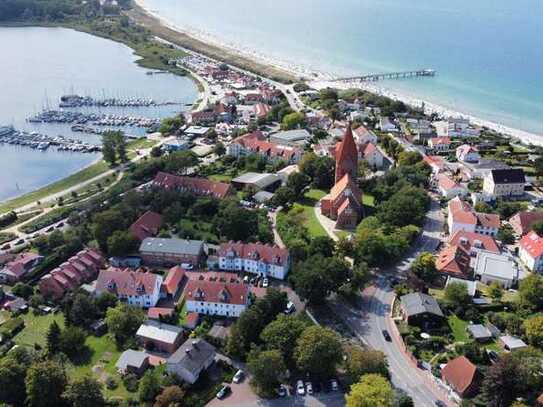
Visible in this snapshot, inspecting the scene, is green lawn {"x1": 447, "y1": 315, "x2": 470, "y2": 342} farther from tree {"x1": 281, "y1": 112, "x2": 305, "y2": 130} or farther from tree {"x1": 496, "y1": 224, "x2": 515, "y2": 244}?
tree {"x1": 281, "y1": 112, "x2": 305, "y2": 130}

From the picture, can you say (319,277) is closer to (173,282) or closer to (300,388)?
(300,388)

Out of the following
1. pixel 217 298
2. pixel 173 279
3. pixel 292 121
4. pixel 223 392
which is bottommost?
pixel 223 392

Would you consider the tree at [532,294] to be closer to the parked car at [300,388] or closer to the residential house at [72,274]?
the parked car at [300,388]

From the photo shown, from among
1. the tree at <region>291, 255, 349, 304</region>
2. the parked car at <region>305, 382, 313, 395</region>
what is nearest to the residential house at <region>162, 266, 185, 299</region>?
the tree at <region>291, 255, 349, 304</region>

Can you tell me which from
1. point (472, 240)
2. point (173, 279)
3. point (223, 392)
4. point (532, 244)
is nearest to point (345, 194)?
Result: point (472, 240)

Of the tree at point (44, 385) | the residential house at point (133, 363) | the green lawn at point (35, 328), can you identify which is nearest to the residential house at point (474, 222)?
the residential house at point (133, 363)

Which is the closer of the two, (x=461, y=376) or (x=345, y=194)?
(x=461, y=376)
